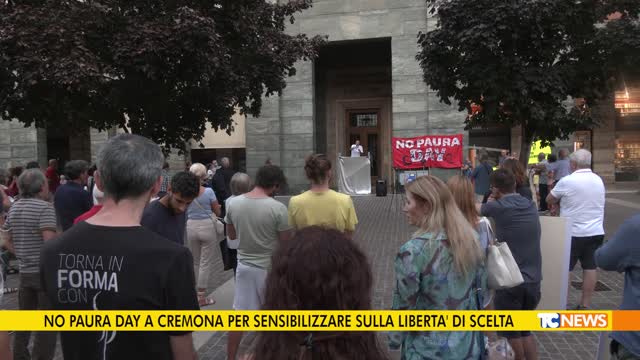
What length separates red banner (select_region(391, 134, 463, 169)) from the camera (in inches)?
524

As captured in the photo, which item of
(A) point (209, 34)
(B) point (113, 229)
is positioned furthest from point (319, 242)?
(A) point (209, 34)

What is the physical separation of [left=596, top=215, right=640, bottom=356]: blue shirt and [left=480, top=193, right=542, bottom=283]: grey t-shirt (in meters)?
1.29

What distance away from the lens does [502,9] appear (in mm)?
7781

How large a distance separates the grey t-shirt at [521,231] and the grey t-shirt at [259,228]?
1.81 m

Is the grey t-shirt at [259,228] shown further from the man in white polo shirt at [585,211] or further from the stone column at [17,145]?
the stone column at [17,145]

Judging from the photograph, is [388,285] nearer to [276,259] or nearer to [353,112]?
[276,259]

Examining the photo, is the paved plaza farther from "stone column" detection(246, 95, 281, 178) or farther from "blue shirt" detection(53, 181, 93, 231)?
"stone column" detection(246, 95, 281, 178)

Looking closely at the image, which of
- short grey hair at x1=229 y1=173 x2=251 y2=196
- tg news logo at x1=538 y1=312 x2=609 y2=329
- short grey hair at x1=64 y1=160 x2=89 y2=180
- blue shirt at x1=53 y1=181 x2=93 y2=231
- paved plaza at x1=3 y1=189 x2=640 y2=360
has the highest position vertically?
short grey hair at x1=64 y1=160 x2=89 y2=180

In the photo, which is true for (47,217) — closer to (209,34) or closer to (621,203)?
(209,34)

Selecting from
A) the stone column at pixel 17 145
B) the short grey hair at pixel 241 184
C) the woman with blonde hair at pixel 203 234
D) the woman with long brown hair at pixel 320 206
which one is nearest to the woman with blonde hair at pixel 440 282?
the woman with long brown hair at pixel 320 206

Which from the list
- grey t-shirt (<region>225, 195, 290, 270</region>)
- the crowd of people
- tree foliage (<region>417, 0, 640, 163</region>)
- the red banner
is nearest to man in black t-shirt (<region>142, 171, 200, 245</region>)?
the crowd of people

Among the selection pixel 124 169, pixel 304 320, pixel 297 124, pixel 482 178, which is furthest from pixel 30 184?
pixel 297 124

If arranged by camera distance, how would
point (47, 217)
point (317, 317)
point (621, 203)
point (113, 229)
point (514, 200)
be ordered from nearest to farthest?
point (317, 317) < point (113, 229) < point (514, 200) < point (47, 217) < point (621, 203)

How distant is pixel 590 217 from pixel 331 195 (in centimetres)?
345
